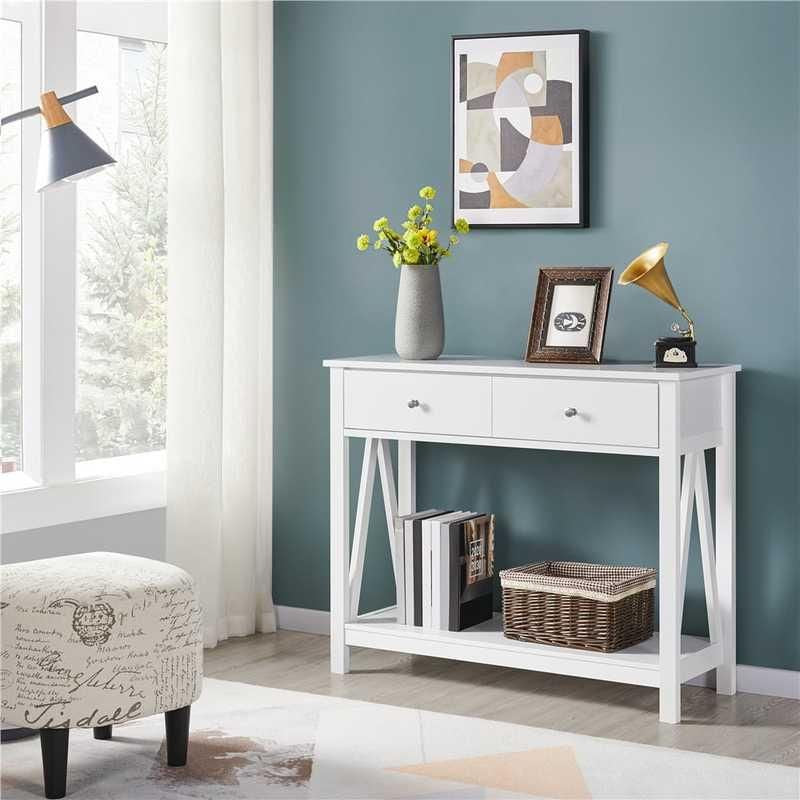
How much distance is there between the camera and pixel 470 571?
12.3 ft

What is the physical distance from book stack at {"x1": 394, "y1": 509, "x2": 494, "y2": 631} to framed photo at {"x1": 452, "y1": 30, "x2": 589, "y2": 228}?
869mm

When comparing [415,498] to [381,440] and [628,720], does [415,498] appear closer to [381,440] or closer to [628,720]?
[381,440]

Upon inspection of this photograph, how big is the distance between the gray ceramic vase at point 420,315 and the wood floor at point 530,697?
0.89m

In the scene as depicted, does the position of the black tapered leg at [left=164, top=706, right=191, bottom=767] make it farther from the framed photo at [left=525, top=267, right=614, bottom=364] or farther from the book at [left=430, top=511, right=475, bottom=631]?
the framed photo at [left=525, top=267, right=614, bottom=364]

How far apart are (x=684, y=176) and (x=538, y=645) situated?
4.26 feet

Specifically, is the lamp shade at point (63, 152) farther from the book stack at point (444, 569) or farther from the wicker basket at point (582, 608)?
the wicker basket at point (582, 608)

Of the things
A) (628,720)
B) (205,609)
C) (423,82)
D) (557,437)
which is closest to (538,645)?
(628,720)

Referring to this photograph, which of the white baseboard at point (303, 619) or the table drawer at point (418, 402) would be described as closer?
the table drawer at point (418, 402)

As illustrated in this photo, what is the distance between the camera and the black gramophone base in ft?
11.1

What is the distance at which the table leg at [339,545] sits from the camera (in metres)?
3.75

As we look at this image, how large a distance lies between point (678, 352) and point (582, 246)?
1.74 ft

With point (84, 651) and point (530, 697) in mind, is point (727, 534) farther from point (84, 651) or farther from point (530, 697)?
point (84, 651)

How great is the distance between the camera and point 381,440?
3.92m

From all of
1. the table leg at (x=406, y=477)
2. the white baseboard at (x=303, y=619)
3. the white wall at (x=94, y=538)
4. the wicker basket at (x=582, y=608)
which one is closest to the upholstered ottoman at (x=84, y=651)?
the white wall at (x=94, y=538)
